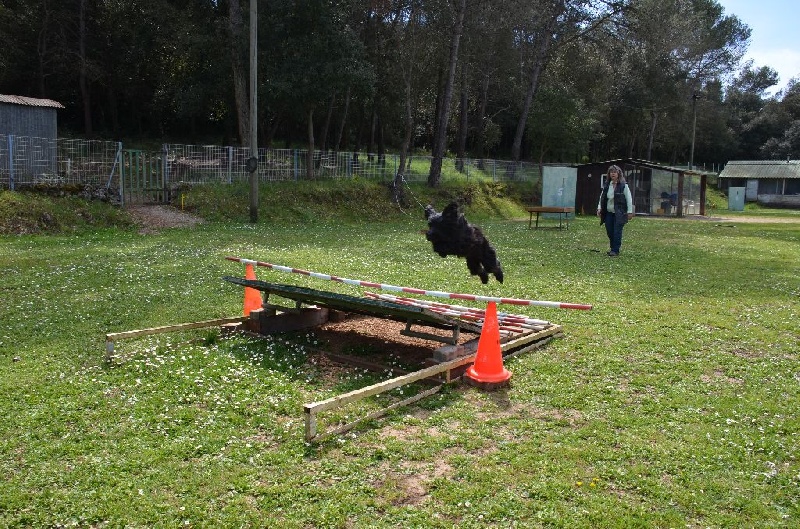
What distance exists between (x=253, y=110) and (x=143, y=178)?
571cm

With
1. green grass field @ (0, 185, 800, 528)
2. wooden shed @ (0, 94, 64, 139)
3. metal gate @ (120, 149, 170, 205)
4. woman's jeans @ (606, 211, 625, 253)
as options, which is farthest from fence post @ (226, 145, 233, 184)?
woman's jeans @ (606, 211, 625, 253)

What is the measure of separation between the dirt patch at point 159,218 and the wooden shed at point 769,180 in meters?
51.6

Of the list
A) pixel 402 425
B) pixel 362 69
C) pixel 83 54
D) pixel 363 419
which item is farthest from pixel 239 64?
pixel 402 425

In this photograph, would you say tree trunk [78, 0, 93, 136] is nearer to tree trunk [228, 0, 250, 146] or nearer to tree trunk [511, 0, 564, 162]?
tree trunk [228, 0, 250, 146]

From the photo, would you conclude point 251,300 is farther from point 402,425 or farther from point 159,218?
point 159,218

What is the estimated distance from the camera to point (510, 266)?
13969 millimetres

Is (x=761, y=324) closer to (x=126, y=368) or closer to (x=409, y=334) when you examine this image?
(x=409, y=334)

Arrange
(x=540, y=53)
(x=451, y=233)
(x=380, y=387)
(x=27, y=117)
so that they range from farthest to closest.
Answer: (x=540, y=53), (x=27, y=117), (x=380, y=387), (x=451, y=233)

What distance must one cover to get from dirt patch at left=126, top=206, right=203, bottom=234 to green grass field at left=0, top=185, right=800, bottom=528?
10.1m

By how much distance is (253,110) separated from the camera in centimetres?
2170

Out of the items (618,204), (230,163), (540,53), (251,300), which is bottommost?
(251,300)

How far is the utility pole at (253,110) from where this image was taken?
68.7 ft

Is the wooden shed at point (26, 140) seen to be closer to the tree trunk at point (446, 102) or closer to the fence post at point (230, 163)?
the fence post at point (230, 163)

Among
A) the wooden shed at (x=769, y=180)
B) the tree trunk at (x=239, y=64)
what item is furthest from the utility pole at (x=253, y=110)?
the wooden shed at (x=769, y=180)
